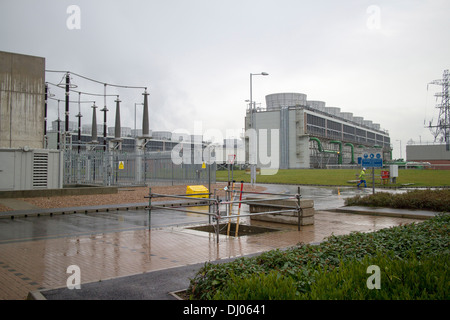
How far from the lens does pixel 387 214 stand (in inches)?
554

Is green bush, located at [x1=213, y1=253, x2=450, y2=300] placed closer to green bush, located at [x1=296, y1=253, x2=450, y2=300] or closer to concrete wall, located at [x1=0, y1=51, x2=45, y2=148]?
green bush, located at [x1=296, y1=253, x2=450, y2=300]

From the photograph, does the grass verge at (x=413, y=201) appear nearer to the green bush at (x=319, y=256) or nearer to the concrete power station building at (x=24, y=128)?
the green bush at (x=319, y=256)

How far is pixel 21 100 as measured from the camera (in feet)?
76.2

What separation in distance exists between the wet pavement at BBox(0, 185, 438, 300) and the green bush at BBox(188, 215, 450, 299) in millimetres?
565

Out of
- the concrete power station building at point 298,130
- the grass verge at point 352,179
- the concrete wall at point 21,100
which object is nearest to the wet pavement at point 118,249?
the concrete wall at point 21,100

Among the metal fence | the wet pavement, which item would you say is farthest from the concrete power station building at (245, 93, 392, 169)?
the wet pavement

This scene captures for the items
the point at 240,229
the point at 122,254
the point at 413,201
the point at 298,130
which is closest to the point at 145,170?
the point at 240,229

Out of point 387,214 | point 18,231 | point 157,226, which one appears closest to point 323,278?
point 157,226

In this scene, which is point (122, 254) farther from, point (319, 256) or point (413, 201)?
point (413, 201)

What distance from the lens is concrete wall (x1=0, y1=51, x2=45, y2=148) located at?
22.8m

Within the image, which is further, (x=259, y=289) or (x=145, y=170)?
(x=145, y=170)

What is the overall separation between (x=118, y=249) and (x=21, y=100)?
740 inches

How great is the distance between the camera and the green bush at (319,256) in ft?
15.9

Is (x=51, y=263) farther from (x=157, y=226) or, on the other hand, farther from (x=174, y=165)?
(x=174, y=165)
